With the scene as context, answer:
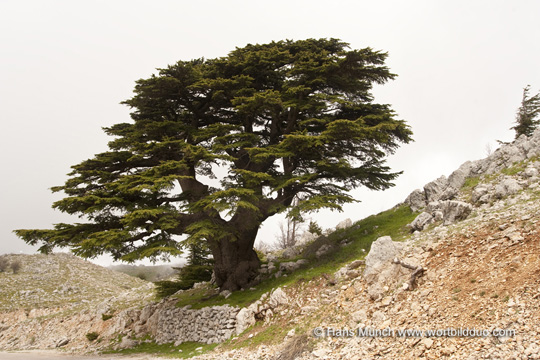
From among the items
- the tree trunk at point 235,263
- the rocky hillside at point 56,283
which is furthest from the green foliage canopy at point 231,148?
the rocky hillside at point 56,283

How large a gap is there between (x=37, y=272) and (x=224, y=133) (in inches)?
1576

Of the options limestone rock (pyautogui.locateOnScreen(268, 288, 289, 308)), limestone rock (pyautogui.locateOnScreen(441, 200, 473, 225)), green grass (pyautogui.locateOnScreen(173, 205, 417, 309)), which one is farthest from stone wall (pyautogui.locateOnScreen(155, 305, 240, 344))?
limestone rock (pyautogui.locateOnScreen(441, 200, 473, 225))

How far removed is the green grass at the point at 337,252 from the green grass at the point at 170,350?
70.8 inches

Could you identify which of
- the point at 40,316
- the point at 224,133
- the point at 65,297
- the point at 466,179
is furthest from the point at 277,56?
the point at 65,297

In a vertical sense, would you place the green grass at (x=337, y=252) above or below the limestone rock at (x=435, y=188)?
below

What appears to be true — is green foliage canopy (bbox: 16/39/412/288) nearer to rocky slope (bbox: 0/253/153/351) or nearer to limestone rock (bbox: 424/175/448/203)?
limestone rock (bbox: 424/175/448/203)

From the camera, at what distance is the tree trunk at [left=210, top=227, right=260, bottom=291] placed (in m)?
16.1

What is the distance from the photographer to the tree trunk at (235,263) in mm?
16094

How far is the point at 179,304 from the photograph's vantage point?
16.9 m

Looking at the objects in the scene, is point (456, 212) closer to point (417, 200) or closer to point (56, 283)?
point (417, 200)

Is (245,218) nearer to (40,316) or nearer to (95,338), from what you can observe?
(95,338)

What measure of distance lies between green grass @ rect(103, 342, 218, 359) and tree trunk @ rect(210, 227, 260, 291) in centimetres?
321

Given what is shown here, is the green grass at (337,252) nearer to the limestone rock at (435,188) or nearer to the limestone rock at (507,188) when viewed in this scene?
the limestone rock at (435,188)

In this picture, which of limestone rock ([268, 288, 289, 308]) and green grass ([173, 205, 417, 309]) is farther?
green grass ([173, 205, 417, 309])
